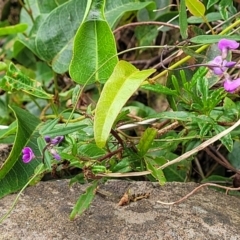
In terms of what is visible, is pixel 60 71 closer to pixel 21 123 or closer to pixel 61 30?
pixel 61 30

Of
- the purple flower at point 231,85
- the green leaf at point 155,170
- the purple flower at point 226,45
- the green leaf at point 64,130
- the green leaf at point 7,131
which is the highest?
the purple flower at point 226,45

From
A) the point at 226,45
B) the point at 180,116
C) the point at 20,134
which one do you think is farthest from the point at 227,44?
the point at 20,134

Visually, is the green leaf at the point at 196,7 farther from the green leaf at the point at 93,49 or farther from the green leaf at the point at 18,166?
the green leaf at the point at 18,166

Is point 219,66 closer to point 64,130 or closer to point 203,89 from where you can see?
point 203,89

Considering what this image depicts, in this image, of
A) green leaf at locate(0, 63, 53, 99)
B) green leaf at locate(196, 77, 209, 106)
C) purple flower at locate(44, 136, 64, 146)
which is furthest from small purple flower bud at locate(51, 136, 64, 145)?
green leaf at locate(196, 77, 209, 106)

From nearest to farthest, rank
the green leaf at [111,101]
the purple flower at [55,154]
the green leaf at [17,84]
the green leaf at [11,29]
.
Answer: the green leaf at [111,101]
the purple flower at [55,154]
the green leaf at [17,84]
the green leaf at [11,29]

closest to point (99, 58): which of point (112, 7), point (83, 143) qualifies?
point (83, 143)

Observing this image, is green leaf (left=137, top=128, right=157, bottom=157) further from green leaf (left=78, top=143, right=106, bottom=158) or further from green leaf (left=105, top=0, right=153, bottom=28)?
green leaf (left=105, top=0, right=153, bottom=28)

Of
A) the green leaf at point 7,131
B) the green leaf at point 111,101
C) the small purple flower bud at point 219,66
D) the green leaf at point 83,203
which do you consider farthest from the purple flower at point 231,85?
the green leaf at point 7,131
